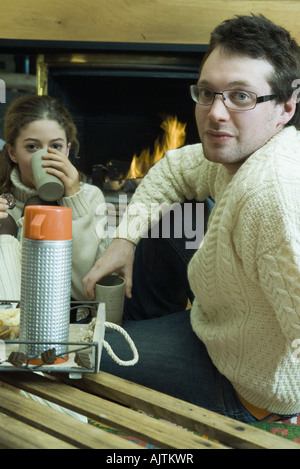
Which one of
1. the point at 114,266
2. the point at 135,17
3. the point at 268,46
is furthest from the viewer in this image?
the point at 135,17

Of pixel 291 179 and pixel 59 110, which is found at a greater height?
pixel 59 110

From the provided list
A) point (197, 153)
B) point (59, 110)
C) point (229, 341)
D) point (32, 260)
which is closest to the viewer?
point (32, 260)

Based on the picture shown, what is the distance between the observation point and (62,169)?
1.30 m

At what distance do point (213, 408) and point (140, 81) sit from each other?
1.65m

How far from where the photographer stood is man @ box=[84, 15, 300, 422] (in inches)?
30.9

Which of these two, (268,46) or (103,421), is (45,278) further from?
(268,46)

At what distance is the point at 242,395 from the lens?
3.15ft

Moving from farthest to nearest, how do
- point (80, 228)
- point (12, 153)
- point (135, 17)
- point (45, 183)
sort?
1. point (135, 17)
2. point (12, 153)
3. point (80, 228)
4. point (45, 183)

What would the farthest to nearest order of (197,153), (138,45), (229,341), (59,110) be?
1. (138,45)
2. (59,110)
3. (197,153)
4. (229,341)

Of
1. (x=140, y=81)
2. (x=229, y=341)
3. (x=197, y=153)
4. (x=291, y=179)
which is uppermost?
(x=140, y=81)

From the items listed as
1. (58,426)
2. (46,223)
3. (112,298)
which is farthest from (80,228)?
(58,426)

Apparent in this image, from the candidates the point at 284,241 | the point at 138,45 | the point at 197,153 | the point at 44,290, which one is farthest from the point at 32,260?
the point at 138,45

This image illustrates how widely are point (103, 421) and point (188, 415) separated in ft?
0.35

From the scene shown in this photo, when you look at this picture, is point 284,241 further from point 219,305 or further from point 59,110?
point 59,110
